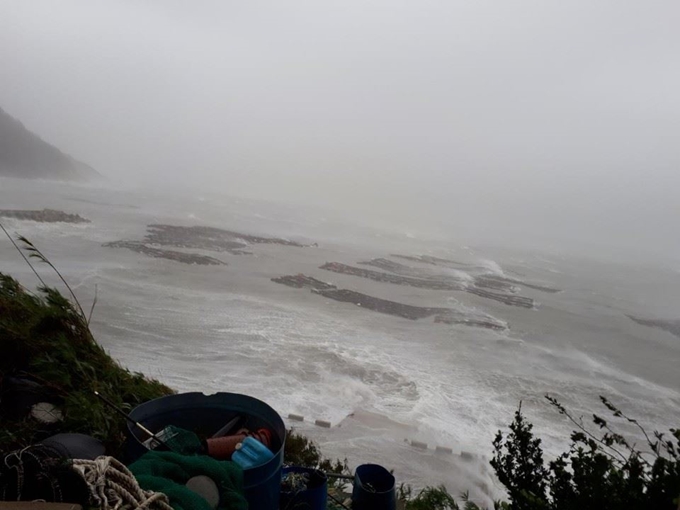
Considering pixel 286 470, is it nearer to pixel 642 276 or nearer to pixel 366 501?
pixel 366 501

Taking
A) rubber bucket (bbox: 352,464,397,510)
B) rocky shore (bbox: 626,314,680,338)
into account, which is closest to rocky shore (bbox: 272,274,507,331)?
rocky shore (bbox: 626,314,680,338)

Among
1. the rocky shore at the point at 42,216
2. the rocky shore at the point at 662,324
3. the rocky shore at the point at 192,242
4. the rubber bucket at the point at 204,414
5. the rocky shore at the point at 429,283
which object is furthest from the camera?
the rocky shore at the point at 429,283

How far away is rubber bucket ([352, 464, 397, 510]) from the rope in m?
1.57

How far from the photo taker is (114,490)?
1.45 m

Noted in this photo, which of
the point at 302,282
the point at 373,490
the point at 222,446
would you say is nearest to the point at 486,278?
the point at 302,282

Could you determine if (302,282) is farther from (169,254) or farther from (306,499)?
(306,499)

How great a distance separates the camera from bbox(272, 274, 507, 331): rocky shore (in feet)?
71.8

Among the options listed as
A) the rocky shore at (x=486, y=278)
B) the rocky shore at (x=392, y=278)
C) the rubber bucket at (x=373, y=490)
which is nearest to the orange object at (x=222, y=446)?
the rubber bucket at (x=373, y=490)

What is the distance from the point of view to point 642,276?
61.1m

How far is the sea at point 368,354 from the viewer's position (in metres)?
9.29

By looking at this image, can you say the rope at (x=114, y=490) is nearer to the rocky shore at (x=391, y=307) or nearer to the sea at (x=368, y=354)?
the sea at (x=368, y=354)

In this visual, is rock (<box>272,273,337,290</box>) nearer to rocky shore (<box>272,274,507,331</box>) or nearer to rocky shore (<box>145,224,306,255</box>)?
rocky shore (<box>272,274,507,331</box>)

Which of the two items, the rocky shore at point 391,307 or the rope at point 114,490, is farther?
the rocky shore at point 391,307

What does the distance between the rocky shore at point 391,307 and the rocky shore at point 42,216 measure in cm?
1662
